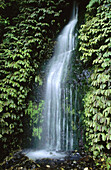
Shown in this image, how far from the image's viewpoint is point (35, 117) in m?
5.61

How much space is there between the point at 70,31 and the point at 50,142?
205 inches

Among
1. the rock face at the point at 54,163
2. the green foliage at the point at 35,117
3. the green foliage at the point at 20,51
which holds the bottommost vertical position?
the rock face at the point at 54,163

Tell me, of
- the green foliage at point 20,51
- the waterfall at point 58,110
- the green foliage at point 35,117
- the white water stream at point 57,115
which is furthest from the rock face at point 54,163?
the green foliage at point 35,117

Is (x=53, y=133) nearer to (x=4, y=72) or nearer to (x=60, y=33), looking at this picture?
(x=4, y=72)

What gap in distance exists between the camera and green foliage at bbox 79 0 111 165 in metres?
3.99

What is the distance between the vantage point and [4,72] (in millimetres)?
5363

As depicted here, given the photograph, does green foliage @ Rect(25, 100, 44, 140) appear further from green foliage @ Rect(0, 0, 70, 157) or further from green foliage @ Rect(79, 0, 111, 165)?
green foliage @ Rect(79, 0, 111, 165)

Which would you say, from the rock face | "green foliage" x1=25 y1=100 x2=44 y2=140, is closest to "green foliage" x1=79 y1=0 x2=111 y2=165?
the rock face

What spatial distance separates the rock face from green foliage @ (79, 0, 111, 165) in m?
0.38

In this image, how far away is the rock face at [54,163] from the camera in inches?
149

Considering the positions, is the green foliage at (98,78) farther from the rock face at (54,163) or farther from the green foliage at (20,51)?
the green foliage at (20,51)

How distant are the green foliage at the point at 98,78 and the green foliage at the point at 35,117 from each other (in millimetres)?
1919

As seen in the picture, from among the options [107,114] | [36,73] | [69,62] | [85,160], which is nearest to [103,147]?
[85,160]

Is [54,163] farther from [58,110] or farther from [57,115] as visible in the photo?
[58,110]
